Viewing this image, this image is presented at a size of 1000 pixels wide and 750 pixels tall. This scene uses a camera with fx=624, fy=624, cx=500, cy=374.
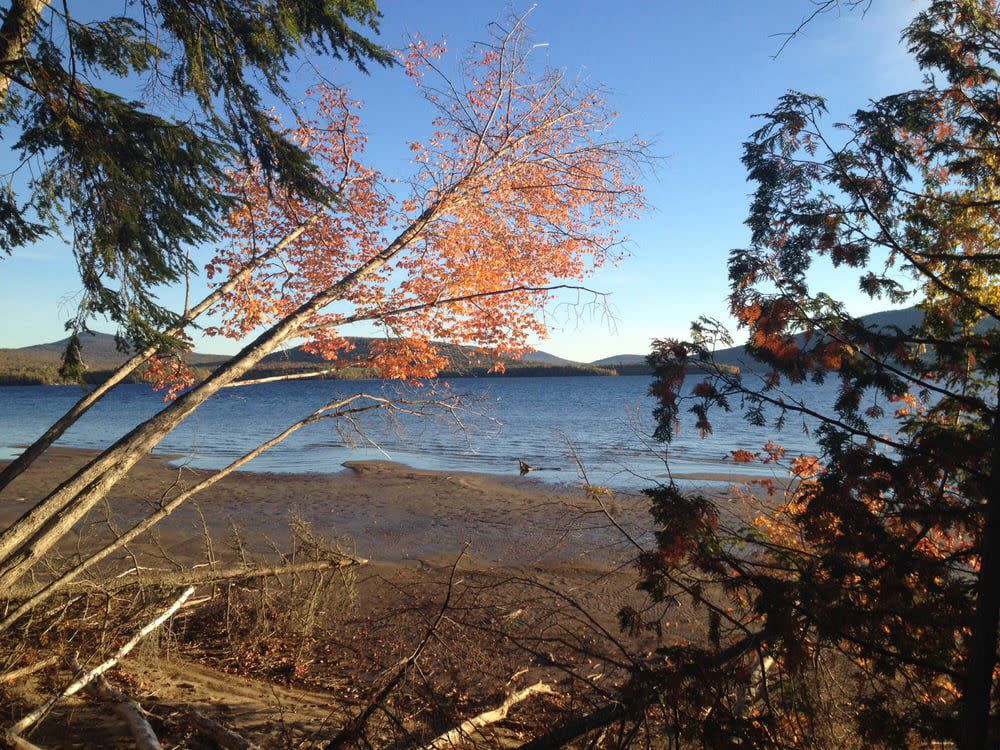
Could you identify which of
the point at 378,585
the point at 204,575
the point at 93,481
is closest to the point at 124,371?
the point at 93,481

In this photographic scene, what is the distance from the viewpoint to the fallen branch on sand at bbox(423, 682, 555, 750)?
152 inches

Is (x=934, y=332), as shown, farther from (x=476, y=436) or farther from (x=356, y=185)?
(x=476, y=436)

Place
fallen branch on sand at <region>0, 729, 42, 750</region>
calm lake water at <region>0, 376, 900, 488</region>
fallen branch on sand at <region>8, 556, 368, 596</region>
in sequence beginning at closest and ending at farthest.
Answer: fallen branch on sand at <region>0, 729, 42, 750</region> < fallen branch on sand at <region>8, 556, 368, 596</region> < calm lake water at <region>0, 376, 900, 488</region>

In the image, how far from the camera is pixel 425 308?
8578 mm

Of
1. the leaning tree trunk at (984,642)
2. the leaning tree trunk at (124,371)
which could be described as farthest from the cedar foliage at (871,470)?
the leaning tree trunk at (124,371)

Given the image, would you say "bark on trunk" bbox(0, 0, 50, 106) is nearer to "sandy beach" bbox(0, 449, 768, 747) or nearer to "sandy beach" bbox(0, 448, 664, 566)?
"sandy beach" bbox(0, 449, 768, 747)

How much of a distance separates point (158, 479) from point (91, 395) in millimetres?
18095

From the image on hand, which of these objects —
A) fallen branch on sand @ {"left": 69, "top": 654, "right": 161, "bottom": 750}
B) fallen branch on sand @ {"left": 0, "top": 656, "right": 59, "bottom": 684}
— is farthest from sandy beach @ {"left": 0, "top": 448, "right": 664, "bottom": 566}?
fallen branch on sand @ {"left": 69, "top": 654, "right": 161, "bottom": 750}

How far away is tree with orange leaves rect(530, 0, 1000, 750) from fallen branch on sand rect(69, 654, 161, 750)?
2.71 meters

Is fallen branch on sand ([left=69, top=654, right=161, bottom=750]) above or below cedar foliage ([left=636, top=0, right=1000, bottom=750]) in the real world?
below

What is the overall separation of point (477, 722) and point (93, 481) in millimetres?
4011

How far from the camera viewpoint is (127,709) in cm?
441

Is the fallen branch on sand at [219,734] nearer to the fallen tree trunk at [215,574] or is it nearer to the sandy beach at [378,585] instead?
Answer: the sandy beach at [378,585]

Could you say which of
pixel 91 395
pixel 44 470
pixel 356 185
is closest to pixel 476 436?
pixel 44 470
